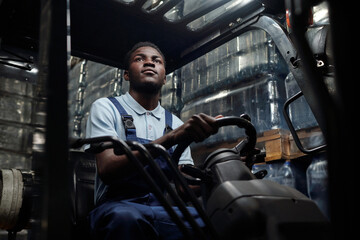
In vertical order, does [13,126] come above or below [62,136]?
above

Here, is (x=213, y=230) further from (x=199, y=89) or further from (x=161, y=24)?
(x=199, y=89)

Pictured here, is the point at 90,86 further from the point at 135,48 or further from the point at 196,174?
the point at 196,174

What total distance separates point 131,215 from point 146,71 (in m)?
1.21

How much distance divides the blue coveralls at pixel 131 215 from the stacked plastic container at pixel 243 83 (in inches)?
58.8

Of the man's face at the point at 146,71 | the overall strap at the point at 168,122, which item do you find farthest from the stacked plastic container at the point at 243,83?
the man's face at the point at 146,71

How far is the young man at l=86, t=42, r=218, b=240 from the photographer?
1.79m

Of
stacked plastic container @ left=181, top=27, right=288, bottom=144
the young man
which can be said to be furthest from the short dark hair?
stacked plastic container @ left=181, top=27, right=288, bottom=144

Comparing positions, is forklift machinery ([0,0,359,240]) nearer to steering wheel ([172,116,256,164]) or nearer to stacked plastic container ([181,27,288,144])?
steering wheel ([172,116,256,164])

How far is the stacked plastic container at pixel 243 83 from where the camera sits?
141 inches

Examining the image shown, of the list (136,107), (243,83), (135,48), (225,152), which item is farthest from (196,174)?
(243,83)

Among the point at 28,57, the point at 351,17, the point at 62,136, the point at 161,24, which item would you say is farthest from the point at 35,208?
the point at 161,24

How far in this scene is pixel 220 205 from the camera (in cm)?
154

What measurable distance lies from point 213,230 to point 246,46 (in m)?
2.69

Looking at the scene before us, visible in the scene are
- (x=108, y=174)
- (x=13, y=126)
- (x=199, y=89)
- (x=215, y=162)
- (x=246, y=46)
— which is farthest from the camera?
(x=199, y=89)
